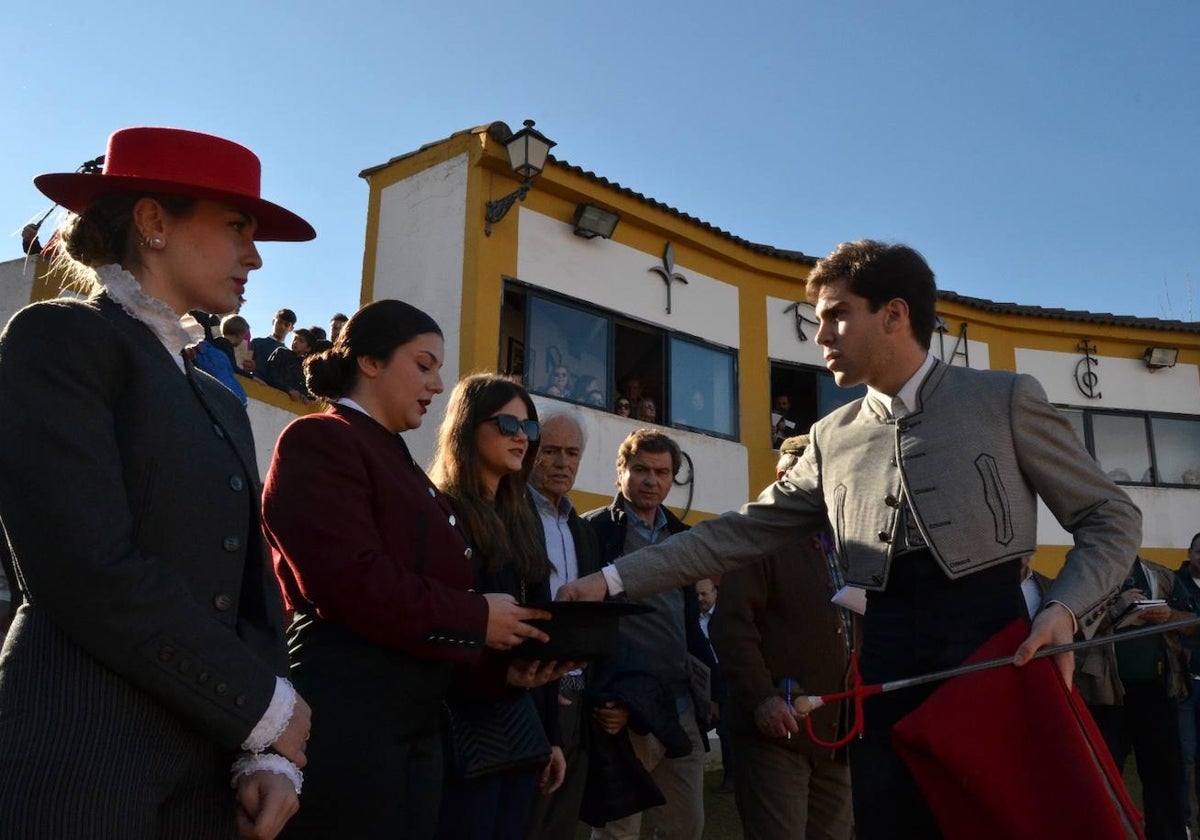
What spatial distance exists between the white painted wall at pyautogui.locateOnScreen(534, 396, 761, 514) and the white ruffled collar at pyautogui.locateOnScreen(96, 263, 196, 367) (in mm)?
8962

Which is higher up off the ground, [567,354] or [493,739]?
[567,354]

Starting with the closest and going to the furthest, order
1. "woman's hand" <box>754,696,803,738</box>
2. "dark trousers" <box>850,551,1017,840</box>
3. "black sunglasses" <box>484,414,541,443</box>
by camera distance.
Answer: "dark trousers" <box>850,551,1017,840</box>
"black sunglasses" <box>484,414,541,443</box>
"woman's hand" <box>754,696,803,738</box>

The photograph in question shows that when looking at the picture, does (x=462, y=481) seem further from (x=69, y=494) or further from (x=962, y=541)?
(x=69, y=494)

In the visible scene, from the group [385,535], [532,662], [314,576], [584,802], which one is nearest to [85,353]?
Result: [314,576]

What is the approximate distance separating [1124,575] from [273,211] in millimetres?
2218

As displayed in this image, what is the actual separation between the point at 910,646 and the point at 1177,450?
1646 centimetres

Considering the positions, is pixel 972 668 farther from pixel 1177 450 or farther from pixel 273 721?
pixel 1177 450

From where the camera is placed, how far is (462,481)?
3432 mm

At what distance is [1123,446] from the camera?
1648 cm

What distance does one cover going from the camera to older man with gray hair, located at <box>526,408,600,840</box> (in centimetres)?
366

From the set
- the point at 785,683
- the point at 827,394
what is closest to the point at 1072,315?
the point at 827,394

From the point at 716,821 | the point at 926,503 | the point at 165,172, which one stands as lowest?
the point at 716,821

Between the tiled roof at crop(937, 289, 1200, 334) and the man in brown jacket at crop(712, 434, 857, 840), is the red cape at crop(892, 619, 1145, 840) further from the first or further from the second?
the tiled roof at crop(937, 289, 1200, 334)

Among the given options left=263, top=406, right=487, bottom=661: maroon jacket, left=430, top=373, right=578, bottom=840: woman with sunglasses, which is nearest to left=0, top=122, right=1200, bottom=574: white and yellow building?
left=430, top=373, right=578, bottom=840: woman with sunglasses
